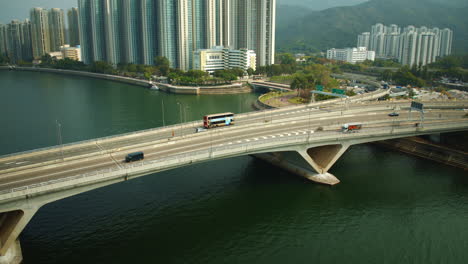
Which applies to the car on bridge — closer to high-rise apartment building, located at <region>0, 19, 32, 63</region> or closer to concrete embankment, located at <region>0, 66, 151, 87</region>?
concrete embankment, located at <region>0, 66, 151, 87</region>

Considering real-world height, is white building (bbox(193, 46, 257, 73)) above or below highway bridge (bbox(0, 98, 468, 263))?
above

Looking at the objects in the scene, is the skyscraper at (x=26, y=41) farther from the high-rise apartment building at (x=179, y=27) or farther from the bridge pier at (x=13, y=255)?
the bridge pier at (x=13, y=255)

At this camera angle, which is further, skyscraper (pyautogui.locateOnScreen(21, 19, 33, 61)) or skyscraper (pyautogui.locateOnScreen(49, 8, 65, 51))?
skyscraper (pyautogui.locateOnScreen(49, 8, 65, 51))

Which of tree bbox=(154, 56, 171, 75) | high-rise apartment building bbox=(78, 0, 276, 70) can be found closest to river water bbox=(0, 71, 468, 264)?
tree bbox=(154, 56, 171, 75)

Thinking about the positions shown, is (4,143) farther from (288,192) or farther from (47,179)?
(288,192)

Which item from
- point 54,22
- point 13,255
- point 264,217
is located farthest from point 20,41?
point 264,217

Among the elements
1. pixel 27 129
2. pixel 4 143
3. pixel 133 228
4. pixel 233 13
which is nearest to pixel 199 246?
pixel 133 228

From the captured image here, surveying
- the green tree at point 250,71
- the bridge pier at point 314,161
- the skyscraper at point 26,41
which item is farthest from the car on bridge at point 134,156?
the skyscraper at point 26,41
